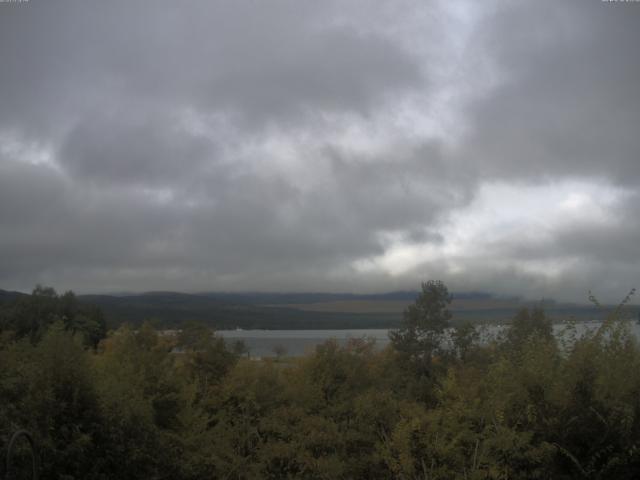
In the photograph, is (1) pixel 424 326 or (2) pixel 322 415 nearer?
(2) pixel 322 415

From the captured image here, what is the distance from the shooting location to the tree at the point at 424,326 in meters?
30.9

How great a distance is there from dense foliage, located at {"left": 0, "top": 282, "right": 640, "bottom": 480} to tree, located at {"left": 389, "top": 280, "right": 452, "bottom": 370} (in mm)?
12104

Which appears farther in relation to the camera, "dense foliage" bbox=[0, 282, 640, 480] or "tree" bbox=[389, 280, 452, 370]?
"tree" bbox=[389, 280, 452, 370]

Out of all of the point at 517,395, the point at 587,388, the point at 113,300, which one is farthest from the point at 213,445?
the point at 113,300

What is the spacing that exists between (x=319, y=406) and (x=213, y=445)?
3.13 metres

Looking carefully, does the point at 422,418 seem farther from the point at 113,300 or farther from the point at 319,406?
the point at 113,300

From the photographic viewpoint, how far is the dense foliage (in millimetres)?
10836

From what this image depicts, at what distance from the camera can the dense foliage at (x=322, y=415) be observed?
1084cm

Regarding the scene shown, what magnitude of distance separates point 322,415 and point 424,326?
53.7 feet

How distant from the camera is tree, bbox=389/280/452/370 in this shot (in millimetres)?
30859

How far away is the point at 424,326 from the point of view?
3170 cm

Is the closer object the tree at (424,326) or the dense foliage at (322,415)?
the dense foliage at (322,415)

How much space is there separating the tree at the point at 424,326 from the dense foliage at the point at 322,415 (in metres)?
12.1

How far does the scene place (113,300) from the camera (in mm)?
73688
